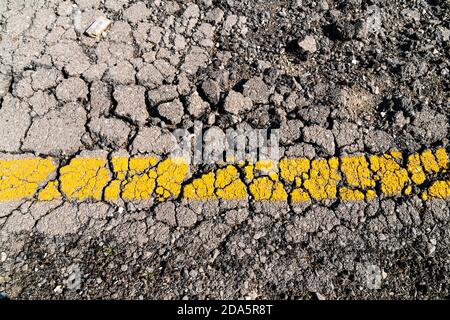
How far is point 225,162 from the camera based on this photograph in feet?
7.61

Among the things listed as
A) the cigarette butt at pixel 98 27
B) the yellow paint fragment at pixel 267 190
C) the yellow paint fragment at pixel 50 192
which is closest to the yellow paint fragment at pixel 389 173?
the yellow paint fragment at pixel 267 190

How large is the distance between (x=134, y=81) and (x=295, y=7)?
1399 mm

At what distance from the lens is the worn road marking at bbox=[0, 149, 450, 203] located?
2.21 metres

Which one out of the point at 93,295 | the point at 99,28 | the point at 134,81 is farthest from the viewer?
the point at 99,28

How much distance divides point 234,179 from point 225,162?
13 centimetres

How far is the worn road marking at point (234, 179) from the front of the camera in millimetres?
2215

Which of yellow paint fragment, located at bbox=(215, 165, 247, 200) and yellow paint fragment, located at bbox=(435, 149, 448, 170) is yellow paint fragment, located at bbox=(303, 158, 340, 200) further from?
yellow paint fragment, located at bbox=(435, 149, 448, 170)

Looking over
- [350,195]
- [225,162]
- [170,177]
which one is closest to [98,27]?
[170,177]

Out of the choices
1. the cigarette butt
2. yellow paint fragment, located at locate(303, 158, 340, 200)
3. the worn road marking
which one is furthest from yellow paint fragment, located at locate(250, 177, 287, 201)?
the cigarette butt

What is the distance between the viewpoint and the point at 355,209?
216 centimetres

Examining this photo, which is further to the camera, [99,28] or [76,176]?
[99,28]

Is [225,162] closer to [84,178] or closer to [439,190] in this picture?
[84,178]

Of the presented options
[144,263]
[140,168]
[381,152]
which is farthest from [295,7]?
[144,263]

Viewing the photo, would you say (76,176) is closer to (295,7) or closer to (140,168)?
(140,168)
